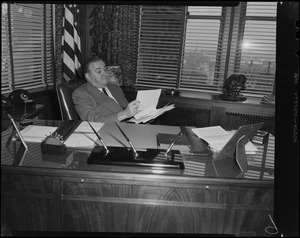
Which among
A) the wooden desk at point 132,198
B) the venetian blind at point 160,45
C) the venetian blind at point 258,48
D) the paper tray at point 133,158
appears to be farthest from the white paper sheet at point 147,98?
the venetian blind at point 258,48

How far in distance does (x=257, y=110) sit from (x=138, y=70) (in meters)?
1.86

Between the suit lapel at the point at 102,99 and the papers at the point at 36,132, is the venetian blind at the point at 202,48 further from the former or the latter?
the papers at the point at 36,132

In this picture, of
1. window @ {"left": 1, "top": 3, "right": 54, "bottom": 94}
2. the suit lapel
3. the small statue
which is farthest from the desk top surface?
the small statue

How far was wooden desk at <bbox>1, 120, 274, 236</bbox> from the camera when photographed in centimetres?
150

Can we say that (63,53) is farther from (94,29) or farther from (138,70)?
(138,70)

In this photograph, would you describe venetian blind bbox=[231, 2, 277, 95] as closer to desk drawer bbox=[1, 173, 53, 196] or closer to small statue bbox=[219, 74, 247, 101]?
small statue bbox=[219, 74, 247, 101]

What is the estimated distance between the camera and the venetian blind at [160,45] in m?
4.50

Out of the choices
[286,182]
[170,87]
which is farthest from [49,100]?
[286,182]

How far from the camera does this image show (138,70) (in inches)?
190

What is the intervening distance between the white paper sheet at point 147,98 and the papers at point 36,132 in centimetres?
83

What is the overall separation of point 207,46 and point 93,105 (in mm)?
2272

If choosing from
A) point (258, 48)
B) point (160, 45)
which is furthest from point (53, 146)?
point (258, 48)

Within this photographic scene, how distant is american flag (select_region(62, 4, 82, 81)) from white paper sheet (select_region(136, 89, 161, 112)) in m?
1.69

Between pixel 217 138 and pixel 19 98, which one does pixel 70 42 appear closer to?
pixel 19 98
